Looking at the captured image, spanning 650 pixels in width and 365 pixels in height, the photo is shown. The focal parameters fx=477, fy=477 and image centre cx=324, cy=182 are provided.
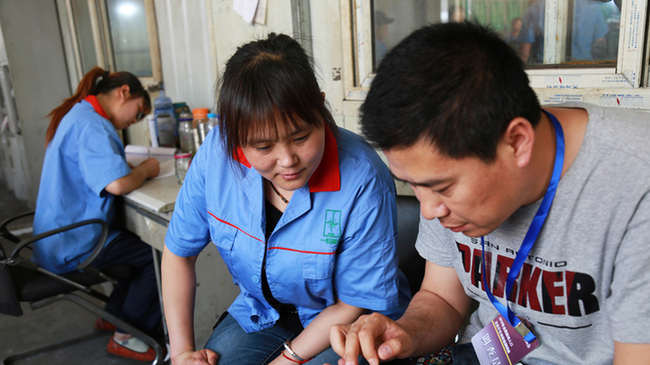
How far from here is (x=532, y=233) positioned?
782mm

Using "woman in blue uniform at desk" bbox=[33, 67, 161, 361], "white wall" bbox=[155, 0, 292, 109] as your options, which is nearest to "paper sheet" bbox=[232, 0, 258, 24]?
"white wall" bbox=[155, 0, 292, 109]

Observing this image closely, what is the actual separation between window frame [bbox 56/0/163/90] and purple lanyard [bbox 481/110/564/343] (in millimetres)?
2810

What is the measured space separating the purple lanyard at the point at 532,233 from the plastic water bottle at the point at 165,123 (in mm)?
2276

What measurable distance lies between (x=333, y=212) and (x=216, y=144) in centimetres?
37

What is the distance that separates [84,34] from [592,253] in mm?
4179

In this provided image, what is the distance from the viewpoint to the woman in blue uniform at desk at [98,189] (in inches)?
79.6

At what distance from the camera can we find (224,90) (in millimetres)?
1032

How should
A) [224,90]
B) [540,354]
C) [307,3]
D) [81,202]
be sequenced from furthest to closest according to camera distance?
[81,202] < [307,3] < [224,90] < [540,354]

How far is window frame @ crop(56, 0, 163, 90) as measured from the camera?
3.08 metres

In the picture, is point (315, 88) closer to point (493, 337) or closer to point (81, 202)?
point (493, 337)

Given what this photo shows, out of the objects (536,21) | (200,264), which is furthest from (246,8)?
(536,21)

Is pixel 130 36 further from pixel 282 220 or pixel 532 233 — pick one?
pixel 532 233

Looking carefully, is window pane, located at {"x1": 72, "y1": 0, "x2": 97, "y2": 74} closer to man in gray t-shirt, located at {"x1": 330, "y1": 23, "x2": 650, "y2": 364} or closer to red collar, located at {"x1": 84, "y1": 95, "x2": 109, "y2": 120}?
red collar, located at {"x1": 84, "y1": 95, "x2": 109, "y2": 120}

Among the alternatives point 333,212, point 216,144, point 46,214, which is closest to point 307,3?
point 216,144
